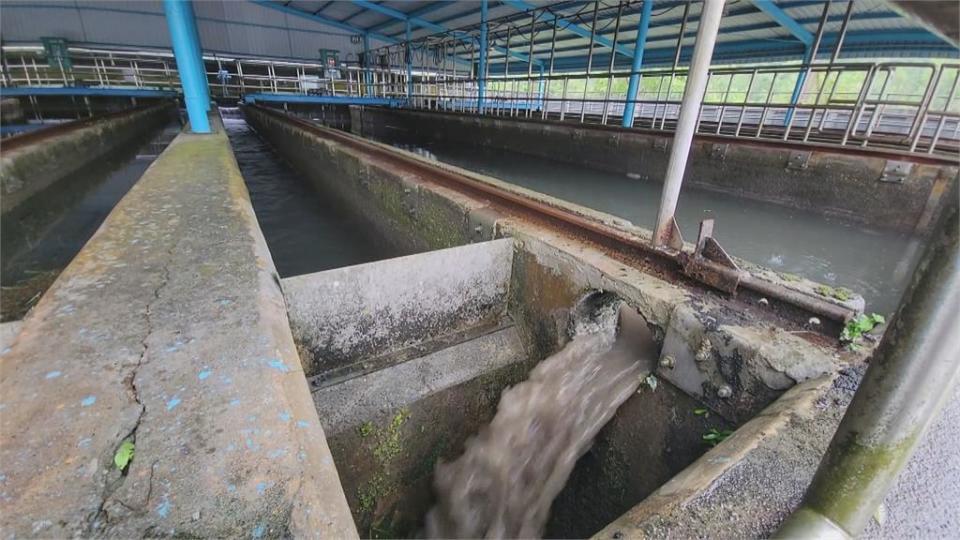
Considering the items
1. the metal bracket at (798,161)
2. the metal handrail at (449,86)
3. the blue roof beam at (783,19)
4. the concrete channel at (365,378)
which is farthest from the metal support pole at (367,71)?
the concrete channel at (365,378)

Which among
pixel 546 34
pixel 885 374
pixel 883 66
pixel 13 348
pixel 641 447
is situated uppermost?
pixel 546 34

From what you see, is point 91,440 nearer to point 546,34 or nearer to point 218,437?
point 218,437

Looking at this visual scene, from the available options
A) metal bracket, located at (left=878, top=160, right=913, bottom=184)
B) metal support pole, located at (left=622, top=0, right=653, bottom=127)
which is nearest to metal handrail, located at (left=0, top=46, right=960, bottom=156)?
metal support pole, located at (left=622, top=0, right=653, bottom=127)

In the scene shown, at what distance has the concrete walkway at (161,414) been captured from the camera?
84 centimetres

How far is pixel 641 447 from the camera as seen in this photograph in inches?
79.3

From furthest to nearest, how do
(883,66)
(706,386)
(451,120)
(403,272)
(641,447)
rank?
(451,120), (883,66), (403,272), (641,447), (706,386)

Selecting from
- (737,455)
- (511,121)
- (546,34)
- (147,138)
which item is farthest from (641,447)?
(546,34)

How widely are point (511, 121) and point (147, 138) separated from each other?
1125 centimetres

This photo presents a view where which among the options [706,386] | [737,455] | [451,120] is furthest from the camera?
[451,120]

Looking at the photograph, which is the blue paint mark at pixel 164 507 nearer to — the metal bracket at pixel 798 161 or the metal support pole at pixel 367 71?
the metal bracket at pixel 798 161

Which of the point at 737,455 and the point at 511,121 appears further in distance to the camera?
the point at 511,121

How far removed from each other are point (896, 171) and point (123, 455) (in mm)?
7624

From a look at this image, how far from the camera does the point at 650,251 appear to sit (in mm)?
2326

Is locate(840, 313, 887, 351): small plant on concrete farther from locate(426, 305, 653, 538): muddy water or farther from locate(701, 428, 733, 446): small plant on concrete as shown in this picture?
locate(426, 305, 653, 538): muddy water
